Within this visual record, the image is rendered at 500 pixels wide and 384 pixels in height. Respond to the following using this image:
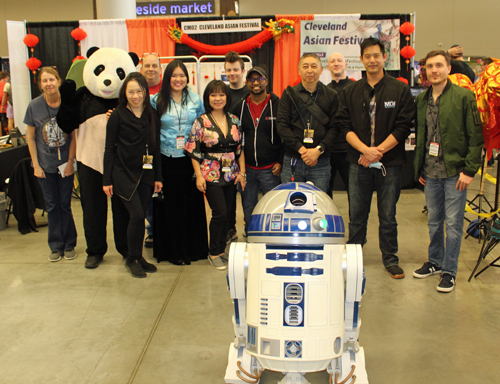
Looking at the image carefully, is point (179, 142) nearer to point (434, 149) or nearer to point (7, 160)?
point (434, 149)

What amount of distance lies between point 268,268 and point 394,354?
962 millimetres

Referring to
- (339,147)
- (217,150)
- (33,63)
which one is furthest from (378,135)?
(33,63)

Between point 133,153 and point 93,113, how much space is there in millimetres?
493

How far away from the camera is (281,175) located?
3.27 m

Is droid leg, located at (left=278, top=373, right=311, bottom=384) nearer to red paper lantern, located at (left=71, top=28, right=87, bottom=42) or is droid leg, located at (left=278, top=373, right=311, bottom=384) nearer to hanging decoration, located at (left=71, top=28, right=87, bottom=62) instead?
hanging decoration, located at (left=71, top=28, right=87, bottom=62)

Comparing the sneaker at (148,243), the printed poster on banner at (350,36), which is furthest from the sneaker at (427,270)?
the printed poster on banner at (350,36)

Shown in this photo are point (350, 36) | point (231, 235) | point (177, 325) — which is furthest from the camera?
point (350, 36)

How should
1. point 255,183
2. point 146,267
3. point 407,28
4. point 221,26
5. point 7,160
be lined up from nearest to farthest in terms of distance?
point 146,267 < point 255,183 < point 7,160 < point 407,28 < point 221,26

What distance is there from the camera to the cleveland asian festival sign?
10.0 meters

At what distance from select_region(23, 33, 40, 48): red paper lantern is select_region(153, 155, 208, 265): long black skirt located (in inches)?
174

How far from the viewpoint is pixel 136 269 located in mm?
3146

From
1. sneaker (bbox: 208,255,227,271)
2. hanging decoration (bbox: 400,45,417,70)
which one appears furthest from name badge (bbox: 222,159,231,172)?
hanging decoration (bbox: 400,45,417,70)

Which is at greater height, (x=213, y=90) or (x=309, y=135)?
(x=213, y=90)

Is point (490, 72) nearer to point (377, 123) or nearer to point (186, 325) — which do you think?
point (377, 123)
